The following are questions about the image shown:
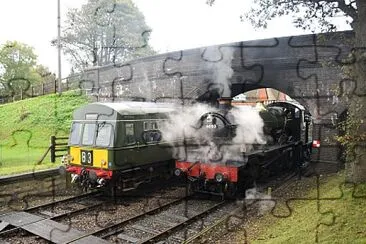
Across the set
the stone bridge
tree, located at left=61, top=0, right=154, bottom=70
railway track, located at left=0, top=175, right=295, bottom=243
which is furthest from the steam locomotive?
tree, located at left=61, top=0, right=154, bottom=70

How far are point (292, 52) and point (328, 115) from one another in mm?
2493

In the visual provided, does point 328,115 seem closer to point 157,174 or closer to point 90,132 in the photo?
point 157,174

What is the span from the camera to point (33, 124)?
21.4 m

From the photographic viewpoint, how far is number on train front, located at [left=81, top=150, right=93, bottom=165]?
10.4 m

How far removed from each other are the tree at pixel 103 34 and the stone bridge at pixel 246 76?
145cm

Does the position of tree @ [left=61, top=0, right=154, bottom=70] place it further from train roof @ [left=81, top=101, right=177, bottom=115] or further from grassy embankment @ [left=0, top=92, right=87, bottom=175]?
grassy embankment @ [left=0, top=92, right=87, bottom=175]

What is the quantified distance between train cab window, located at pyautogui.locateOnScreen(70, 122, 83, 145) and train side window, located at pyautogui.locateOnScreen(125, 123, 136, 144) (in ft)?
4.63

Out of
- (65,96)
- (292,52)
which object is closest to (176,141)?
(292,52)

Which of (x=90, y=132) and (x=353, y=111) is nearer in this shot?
(x=353, y=111)

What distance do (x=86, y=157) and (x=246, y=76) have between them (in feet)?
21.1

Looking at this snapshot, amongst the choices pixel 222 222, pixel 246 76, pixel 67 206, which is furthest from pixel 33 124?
pixel 222 222

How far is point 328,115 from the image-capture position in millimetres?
13148

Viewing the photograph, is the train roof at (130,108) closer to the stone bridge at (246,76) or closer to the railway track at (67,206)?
the stone bridge at (246,76)

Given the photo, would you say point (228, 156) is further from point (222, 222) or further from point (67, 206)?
point (67, 206)
